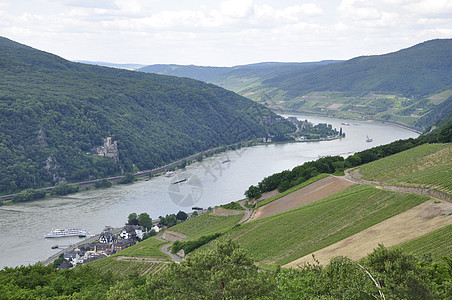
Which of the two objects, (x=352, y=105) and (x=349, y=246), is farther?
(x=352, y=105)

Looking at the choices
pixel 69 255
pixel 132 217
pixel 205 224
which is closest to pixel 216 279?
pixel 205 224

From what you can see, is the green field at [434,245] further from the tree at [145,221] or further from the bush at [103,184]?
the bush at [103,184]

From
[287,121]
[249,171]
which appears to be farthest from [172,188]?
[287,121]

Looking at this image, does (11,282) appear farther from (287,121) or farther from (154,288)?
(287,121)

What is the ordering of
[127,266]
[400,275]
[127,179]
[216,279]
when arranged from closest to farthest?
[400,275], [216,279], [127,266], [127,179]

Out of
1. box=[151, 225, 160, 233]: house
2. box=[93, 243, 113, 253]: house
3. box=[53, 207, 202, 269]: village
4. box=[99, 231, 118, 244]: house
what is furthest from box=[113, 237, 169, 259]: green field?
box=[151, 225, 160, 233]: house

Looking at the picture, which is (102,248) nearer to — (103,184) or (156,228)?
(156,228)
